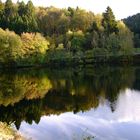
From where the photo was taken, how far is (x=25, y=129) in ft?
103

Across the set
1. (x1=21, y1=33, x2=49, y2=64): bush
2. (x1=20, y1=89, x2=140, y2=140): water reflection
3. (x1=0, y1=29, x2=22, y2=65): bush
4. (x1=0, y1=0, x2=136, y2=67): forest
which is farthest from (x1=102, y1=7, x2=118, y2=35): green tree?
(x1=20, y1=89, x2=140, y2=140): water reflection

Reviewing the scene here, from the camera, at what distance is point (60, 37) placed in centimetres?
10356

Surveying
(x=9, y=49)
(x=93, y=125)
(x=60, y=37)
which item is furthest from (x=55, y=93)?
(x=60, y=37)

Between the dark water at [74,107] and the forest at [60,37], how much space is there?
88.9 ft

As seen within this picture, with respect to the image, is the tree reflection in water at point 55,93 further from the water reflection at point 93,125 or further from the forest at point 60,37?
the forest at point 60,37

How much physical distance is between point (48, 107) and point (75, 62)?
5342 cm

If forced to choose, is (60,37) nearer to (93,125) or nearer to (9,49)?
(9,49)

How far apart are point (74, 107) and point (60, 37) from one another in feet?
209

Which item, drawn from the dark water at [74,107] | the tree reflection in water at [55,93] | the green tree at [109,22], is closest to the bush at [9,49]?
the tree reflection in water at [55,93]

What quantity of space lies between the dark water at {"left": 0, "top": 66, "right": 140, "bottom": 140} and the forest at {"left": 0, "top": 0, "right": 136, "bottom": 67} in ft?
88.9

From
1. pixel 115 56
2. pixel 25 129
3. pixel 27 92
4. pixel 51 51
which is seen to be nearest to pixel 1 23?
pixel 51 51

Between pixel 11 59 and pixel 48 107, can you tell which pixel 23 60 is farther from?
pixel 48 107

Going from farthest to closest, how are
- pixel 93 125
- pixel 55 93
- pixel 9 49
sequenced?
pixel 9 49
pixel 55 93
pixel 93 125

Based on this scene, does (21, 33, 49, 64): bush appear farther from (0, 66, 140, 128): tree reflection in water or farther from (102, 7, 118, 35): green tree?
(0, 66, 140, 128): tree reflection in water
